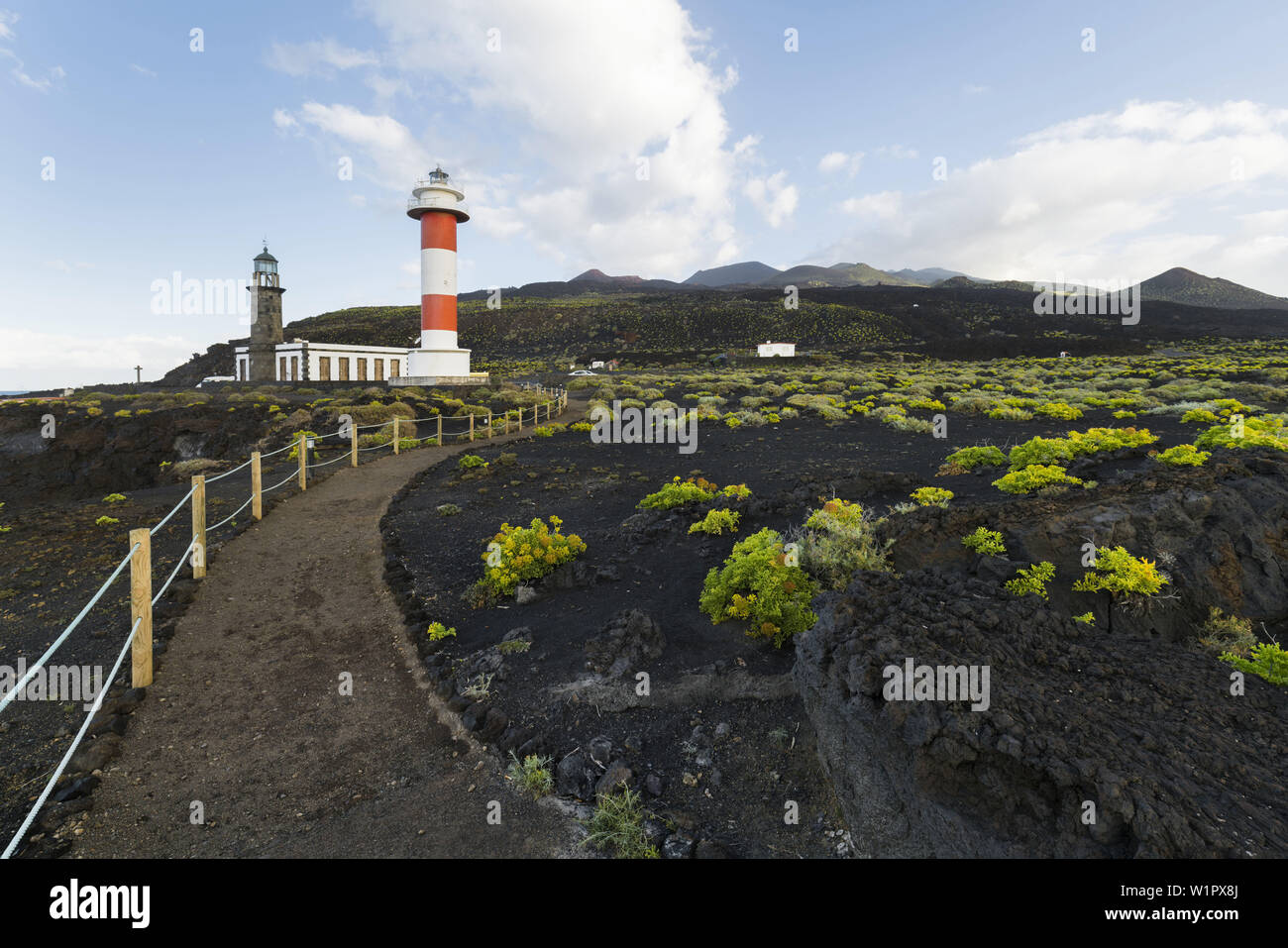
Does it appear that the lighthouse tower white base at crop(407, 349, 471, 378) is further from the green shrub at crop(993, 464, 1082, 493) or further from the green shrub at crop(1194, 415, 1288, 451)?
the green shrub at crop(1194, 415, 1288, 451)

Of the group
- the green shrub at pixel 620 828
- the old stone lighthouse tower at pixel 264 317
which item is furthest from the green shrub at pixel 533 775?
the old stone lighthouse tower at pixel 264 317

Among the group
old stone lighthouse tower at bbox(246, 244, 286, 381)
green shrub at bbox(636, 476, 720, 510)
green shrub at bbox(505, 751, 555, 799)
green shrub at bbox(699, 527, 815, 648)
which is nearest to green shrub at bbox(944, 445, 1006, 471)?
green shrub at bbox(636, 476, 720, 510)

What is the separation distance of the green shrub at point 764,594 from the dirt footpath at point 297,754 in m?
2.57

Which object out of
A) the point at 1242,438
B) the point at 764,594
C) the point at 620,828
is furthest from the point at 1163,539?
the point at 620,828

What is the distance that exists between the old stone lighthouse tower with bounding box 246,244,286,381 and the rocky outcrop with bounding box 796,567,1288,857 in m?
48.3

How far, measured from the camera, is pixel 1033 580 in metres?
5.63

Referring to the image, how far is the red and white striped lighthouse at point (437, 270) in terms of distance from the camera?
92.7ft

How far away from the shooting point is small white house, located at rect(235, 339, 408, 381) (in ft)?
137

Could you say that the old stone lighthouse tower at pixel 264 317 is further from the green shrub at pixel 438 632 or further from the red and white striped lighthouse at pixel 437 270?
the green shrub at pixel 438 632

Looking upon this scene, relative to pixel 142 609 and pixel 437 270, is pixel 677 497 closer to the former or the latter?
pixel 142 609

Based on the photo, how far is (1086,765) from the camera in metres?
2.89
